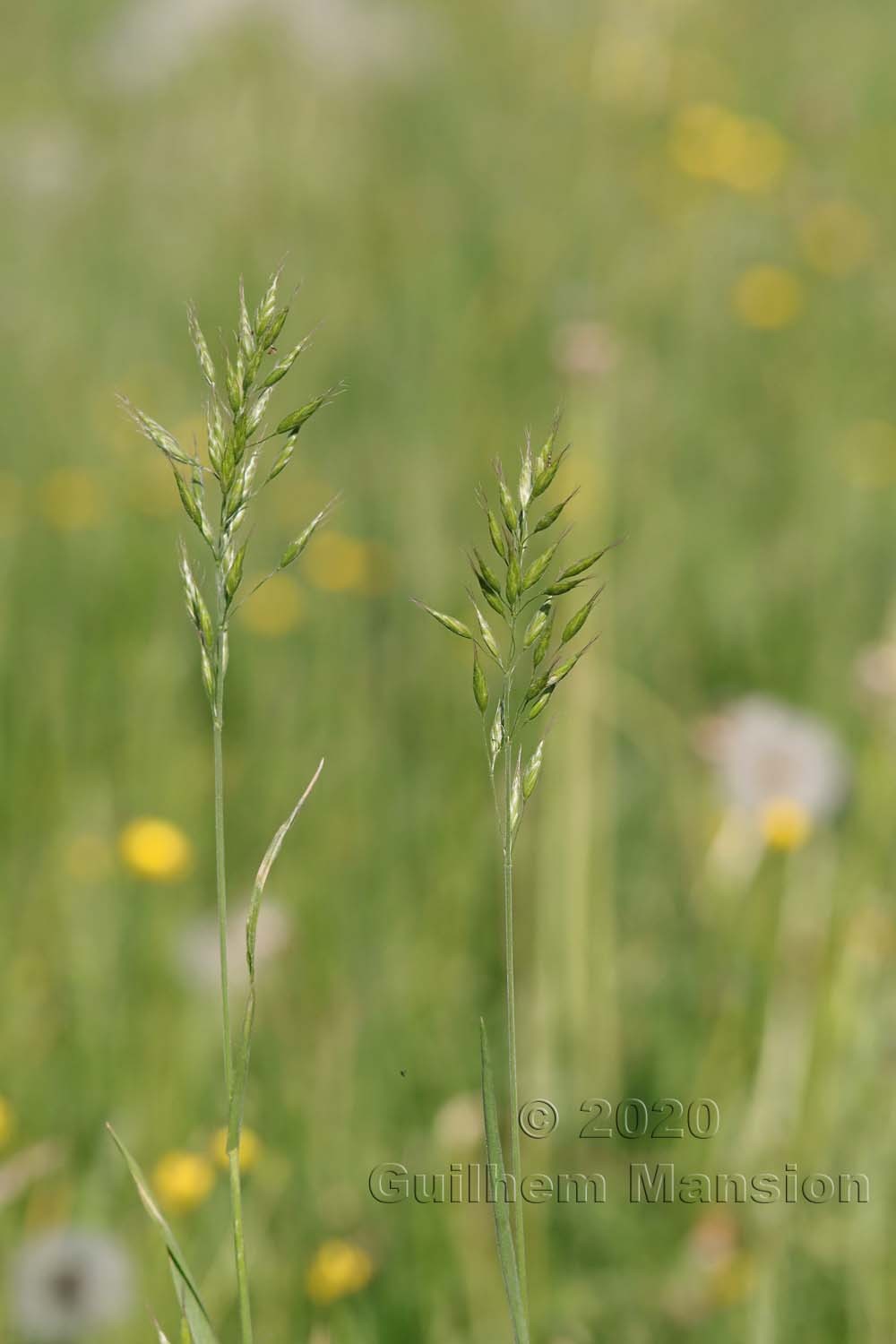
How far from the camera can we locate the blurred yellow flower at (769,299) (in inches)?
141

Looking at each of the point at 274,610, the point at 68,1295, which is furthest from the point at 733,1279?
the point at 274,610

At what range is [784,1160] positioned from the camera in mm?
1479

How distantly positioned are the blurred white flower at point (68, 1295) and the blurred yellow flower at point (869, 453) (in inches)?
87.9

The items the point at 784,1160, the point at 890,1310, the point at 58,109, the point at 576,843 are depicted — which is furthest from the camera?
the point at 58,109

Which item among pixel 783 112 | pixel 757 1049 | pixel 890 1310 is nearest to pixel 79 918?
pixel 757 1049

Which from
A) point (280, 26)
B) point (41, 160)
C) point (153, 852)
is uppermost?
point (280, 26)

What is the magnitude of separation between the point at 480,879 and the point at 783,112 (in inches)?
151

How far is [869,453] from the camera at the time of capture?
3088 millimetres

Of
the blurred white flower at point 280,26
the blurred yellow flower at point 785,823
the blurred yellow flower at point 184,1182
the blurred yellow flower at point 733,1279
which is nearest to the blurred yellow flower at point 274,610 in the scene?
the blurred yellow flower at point 785,823

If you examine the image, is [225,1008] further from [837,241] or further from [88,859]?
[837,241]

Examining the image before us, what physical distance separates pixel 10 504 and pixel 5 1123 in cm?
173

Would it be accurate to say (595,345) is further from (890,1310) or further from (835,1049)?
(890,1310)

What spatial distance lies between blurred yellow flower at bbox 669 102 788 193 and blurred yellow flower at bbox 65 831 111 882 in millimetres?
2978

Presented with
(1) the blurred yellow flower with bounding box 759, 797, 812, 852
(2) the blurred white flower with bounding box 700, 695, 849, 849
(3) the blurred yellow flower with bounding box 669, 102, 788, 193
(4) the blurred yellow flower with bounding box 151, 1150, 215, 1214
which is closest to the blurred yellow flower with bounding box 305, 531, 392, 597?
(2) the blurred white flower with bounding box 700, 695, 849, 849
